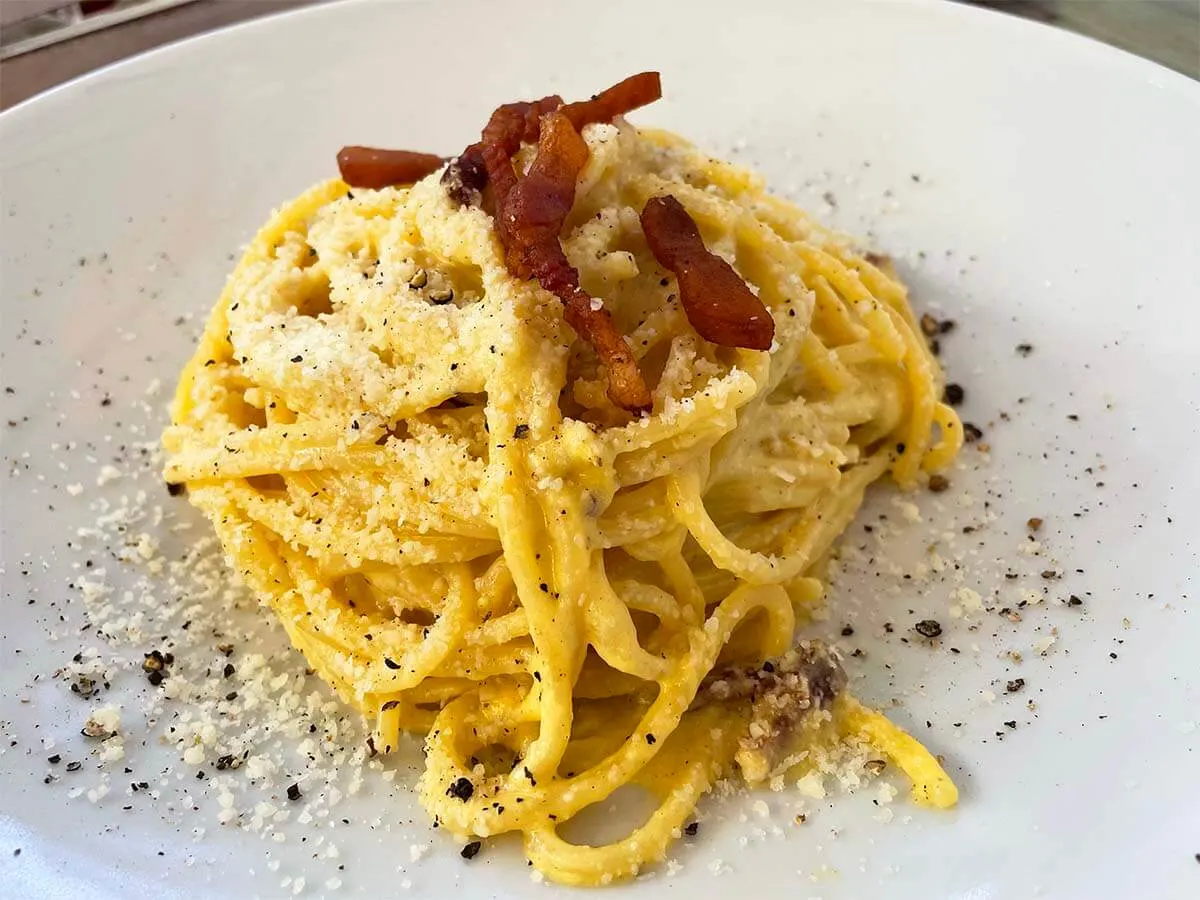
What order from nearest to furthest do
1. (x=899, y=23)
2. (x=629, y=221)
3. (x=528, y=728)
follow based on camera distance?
1. (x=528, y=728)
2. (x=629, y=221)
3. (x=899, y=23)

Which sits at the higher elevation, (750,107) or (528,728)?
(750,107)

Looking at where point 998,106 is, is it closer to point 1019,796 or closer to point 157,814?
point 1019,796

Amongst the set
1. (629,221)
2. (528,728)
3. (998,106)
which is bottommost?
(528,728)

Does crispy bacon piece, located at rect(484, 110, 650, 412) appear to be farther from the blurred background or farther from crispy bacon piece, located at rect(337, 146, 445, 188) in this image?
the blurred background

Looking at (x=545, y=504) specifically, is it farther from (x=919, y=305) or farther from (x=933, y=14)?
(x=933, y=14)

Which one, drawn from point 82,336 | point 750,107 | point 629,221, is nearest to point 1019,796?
point 629,221

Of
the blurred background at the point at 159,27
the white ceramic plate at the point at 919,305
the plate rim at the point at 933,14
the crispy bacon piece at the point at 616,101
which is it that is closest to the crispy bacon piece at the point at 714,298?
the crispy bacon piece at the point at 616,101

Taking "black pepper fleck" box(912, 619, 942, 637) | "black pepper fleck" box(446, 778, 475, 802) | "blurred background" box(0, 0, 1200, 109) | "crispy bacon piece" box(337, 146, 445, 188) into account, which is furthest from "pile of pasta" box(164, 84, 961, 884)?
"blurred background" box(0, 0, 1200, 109)
